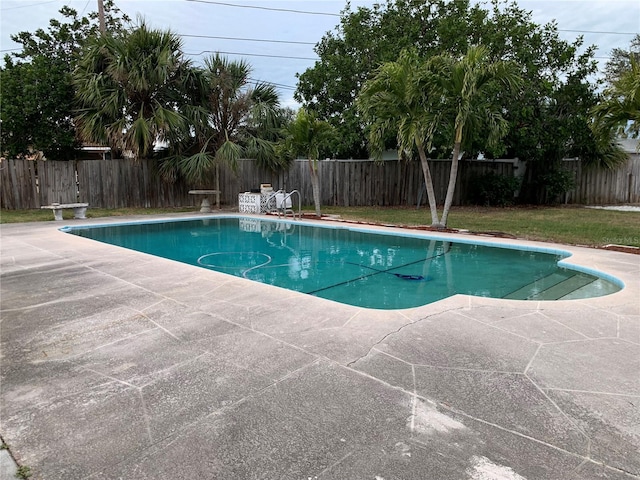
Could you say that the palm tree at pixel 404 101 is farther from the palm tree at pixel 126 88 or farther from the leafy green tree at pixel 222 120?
the palm tree at pixel 126 88

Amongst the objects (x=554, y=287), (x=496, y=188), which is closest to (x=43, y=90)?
(x=554, y=287)

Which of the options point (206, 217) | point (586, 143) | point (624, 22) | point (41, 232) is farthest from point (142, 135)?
point (624, 22)

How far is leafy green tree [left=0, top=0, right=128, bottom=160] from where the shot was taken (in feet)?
38.5

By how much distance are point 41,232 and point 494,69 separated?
9.08 metres

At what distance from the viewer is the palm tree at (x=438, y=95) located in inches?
301

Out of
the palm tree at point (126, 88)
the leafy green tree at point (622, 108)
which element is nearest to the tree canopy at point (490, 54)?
the leafy green tree at point (622, 108)

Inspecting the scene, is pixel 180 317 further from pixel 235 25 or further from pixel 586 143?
pixel 235 25

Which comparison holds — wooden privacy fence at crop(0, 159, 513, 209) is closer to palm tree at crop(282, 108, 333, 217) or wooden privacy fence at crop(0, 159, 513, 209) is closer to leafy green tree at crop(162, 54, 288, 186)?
leafy green tree at crop(162, 54, 288, 186)

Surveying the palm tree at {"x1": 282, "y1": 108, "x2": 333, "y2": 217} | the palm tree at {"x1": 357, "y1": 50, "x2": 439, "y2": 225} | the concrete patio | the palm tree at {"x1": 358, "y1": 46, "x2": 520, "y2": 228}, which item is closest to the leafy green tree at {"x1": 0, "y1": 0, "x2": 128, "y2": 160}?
the palm tree at {"x1": 282, "y1": 108, "x2": 333, "y2": 217}

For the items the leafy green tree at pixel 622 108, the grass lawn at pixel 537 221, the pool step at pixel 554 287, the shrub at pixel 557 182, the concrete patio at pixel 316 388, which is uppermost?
the leafy green tree at pixel 622 108

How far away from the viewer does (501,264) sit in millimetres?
6281

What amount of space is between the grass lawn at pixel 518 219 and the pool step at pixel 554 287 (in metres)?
2.22

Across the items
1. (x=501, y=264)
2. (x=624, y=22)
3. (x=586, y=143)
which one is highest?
(x=624, y=22)

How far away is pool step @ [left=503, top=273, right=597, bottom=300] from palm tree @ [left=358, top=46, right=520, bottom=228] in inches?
140
